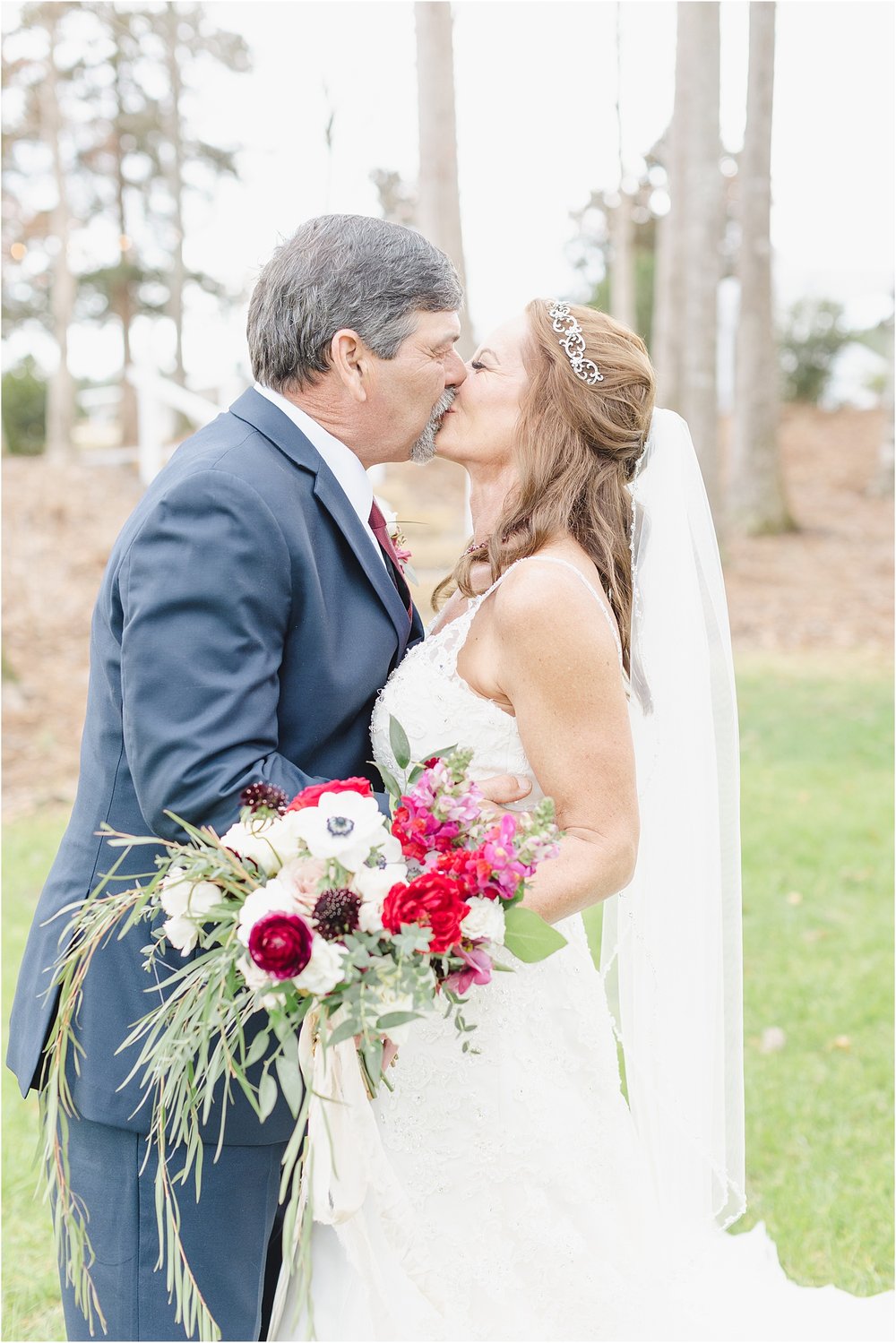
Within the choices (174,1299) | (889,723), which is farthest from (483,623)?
(889,723)

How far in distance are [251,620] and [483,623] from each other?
2.42 feet

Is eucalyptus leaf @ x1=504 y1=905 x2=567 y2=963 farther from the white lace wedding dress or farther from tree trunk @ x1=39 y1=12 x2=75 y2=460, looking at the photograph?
tree trunk @ x1=39 y1=12 x2=75 y2=460

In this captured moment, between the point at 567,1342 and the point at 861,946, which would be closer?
the point at 567,1342

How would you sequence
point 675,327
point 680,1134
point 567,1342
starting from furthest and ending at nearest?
point 675,327
point 680,1134
point 567,1342

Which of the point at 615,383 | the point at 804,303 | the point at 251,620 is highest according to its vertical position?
the point at 615,383

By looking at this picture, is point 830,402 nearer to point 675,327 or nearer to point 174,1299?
point 675,327

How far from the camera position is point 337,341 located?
98.3 inches

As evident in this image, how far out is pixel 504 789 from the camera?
8.46ft

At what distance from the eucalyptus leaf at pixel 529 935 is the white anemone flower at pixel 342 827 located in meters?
0.31

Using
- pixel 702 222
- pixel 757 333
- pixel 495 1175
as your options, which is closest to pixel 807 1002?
pixel 495 1175

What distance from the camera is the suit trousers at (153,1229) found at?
234 centimetres

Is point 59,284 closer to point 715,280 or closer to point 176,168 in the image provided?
point 176,168

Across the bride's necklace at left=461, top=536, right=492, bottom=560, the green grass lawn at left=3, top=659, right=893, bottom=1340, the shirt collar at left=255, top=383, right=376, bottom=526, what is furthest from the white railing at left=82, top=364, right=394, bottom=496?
the shirt collar at left=255, top=383, right=376, bottom=526

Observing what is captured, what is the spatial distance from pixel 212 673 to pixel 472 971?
704mm
